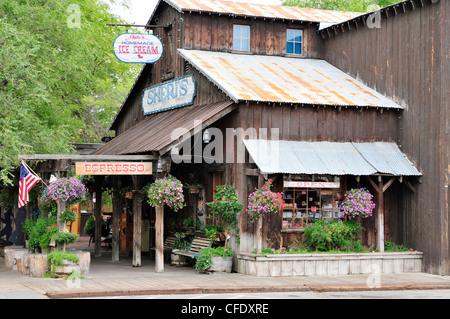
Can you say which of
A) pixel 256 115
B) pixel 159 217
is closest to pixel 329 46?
pixel 256 115

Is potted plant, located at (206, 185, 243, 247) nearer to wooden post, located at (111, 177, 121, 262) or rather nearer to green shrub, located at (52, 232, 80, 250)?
green shrub, located at (52, 232, 80, 250)

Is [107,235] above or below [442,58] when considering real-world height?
below

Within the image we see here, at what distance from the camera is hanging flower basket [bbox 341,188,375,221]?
63.1 ft

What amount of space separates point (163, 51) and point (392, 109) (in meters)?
8.51

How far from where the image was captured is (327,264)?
1869 cm

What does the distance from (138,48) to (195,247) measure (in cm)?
697

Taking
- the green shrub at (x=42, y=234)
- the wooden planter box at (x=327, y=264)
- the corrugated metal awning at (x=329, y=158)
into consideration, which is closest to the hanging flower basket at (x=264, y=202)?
the corrugated metal awning at (x=329, y=158)

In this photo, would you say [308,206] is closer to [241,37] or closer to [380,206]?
[380,206]

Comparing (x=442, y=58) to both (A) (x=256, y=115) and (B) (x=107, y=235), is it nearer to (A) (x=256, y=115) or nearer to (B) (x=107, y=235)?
(A) (x=256, y=115)

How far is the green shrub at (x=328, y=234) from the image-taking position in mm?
19078

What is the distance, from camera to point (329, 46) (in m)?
24.8

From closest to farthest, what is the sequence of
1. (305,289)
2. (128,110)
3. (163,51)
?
(305,289), (163,51), (128,110)
